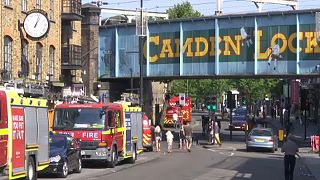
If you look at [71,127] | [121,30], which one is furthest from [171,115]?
[71,127]

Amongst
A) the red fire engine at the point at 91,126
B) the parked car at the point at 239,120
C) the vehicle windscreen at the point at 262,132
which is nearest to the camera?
the red fire engine at the point at 91,126

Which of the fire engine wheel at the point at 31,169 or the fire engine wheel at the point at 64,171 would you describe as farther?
the fire engine wheel at the point at 64,171

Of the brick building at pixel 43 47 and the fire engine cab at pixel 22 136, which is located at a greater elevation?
the brick building at pixel 43 47

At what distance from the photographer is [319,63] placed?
42.6 m

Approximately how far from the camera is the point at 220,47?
46.0 metres

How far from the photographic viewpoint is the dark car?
22422mm

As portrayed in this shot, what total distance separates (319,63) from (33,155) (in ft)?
88.6

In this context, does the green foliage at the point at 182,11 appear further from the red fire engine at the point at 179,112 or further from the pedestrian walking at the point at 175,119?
the pedestrian walking at the point at 175,119

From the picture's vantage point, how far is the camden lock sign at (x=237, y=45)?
4328 cm

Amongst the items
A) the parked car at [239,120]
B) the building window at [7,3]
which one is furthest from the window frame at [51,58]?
the parked car at [239,120]

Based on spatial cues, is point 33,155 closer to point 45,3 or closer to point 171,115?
point 45,3

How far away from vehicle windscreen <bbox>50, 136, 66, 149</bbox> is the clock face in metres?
11.0

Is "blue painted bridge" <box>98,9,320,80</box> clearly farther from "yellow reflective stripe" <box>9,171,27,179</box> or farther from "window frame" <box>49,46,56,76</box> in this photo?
"yellow reflective stripe" <box>9,171,27,179</box>

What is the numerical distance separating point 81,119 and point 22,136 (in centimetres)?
846
